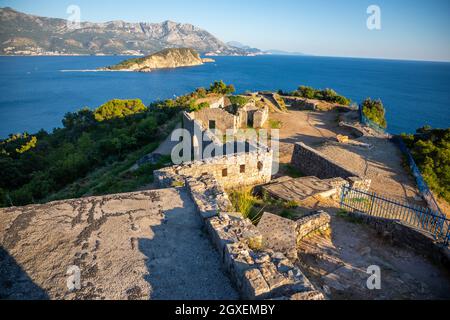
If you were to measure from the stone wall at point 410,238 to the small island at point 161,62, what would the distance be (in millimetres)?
137258

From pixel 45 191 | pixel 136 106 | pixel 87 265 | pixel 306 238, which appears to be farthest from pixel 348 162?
pixel 136 106

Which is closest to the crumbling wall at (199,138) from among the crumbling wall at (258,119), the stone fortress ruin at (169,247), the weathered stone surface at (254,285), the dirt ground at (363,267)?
the stone fortress ruin at (169,247)

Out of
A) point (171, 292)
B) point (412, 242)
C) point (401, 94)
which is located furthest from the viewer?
point (401, 94)

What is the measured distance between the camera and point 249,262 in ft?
14.6

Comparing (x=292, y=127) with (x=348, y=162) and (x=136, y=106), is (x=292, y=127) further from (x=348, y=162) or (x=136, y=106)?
(x=136, y=106)

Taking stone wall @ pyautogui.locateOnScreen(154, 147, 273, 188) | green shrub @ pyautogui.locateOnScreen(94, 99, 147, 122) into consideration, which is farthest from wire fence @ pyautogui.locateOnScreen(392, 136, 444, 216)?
green shrub @ pyautogui.locateOnScreen(94, 99, 147, 122)

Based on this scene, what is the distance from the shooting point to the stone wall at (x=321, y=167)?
11742mm

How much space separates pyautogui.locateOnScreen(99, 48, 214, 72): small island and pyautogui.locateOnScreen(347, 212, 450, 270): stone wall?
450ft

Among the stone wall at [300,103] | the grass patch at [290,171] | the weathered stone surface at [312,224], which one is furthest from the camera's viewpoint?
the stone wall at [300,103]

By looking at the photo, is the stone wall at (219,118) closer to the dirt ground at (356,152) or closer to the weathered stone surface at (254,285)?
the dirt ground at (356,152)

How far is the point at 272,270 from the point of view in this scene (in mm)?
4293

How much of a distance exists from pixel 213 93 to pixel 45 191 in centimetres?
2322

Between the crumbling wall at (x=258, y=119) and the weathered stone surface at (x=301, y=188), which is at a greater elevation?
the crumbling wall at (x=258, y=119)

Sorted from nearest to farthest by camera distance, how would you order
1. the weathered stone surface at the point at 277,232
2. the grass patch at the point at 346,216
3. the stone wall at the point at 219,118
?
the weathered stone surface at the point at 277,232 → the grass patch at the point at 346,216 → the stone wall at the point at 219,118
